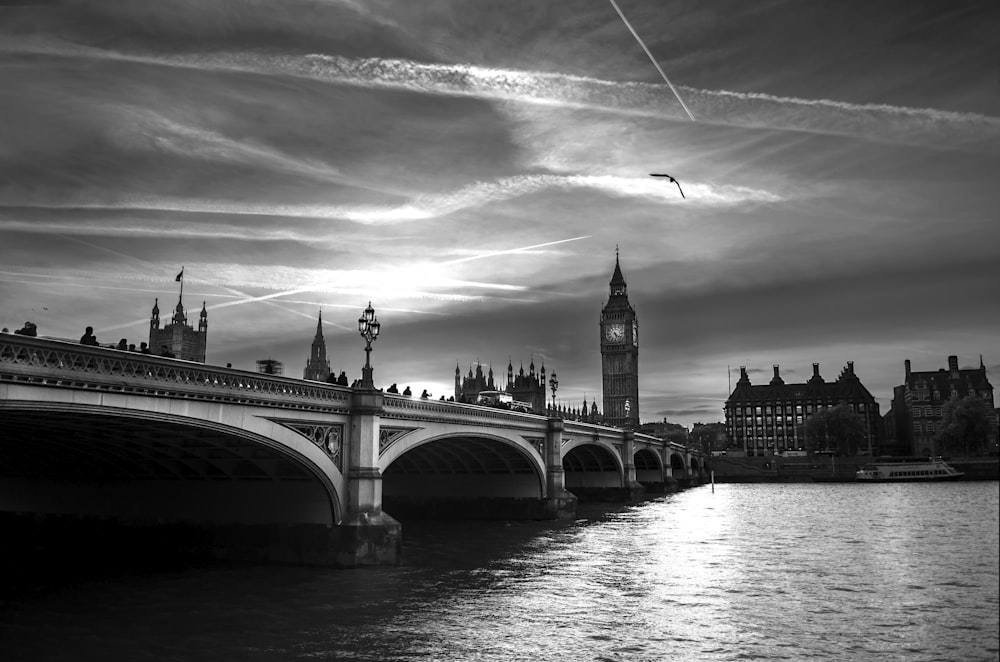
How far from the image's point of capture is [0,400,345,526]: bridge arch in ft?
75.9

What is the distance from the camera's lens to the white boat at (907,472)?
334ft

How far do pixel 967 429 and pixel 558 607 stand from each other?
93.6 m

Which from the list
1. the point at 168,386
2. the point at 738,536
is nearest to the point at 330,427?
the point at 168,386

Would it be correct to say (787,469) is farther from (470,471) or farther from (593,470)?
(470,471)

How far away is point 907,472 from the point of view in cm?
11119

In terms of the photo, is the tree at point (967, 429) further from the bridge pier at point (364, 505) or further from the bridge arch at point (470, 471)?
the bridge pier at point (364, 505)

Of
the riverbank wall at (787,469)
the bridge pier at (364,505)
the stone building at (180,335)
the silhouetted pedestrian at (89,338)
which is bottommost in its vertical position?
the riverbank wall at (787,469)

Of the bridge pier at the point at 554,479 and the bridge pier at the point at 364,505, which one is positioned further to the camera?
the bridge pier at the point at 554,479

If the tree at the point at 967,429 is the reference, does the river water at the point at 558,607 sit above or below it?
below

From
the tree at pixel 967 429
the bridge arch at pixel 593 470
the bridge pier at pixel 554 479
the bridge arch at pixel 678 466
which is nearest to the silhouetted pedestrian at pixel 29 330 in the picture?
the bridge pier at pixel 554 479

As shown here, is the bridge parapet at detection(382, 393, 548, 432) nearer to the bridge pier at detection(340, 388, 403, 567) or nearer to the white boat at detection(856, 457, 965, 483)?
the bridge pier at detection(340, 388, 403, 567)

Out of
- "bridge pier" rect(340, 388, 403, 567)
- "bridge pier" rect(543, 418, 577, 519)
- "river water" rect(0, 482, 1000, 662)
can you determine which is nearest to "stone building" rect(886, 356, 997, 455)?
"bridge pier" rect(543, 418, 577, 519)

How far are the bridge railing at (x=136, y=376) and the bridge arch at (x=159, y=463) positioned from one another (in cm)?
36

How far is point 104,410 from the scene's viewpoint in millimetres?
21250
